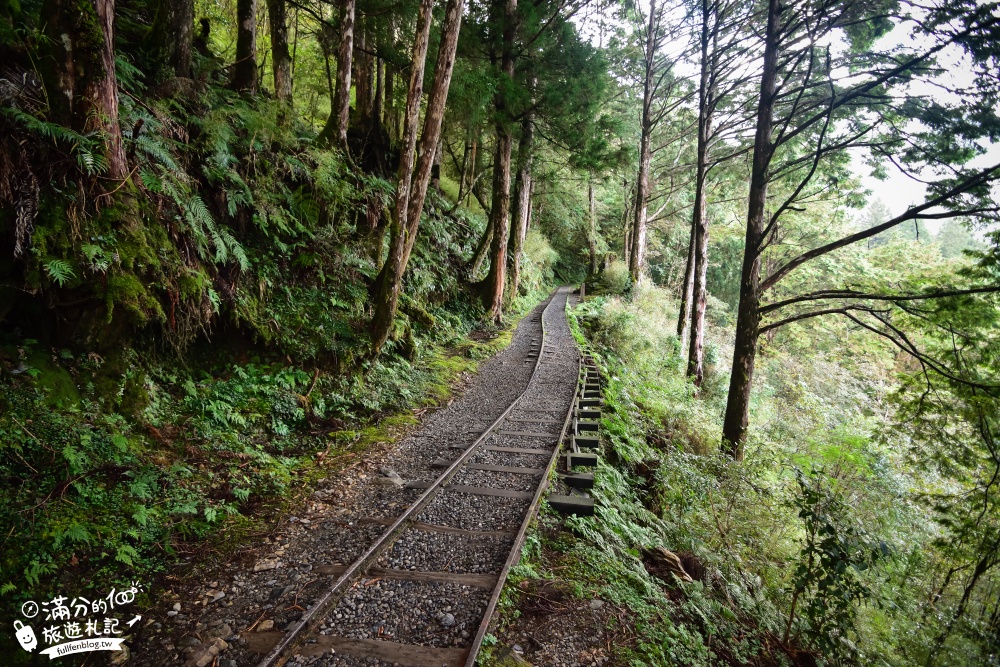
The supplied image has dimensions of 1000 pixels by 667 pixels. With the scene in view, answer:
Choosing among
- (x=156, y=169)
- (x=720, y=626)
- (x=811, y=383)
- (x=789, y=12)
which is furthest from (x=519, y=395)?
(x=811, y=383)

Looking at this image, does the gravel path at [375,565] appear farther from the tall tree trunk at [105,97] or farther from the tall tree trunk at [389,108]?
A: the tall tree trunk at [389,108]

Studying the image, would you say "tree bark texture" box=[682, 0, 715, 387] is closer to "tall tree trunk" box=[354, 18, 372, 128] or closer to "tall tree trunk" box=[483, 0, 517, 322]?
"tall tree trunk" box=[483, 0, 517, 322]

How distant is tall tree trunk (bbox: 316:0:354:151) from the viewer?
813 centimetres

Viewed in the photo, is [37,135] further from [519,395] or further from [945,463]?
[945,463]

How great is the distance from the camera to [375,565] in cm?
378

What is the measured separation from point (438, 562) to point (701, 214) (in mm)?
11659

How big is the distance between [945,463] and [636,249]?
48.4 feet

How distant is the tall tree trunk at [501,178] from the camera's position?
12.7 metres

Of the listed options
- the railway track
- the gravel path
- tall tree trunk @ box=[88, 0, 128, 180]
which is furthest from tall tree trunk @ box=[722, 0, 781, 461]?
tall tree trunk @ box=[88, 0, 128, 180]

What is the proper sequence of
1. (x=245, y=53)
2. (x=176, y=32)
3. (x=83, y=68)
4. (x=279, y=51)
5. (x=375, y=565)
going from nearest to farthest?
(x=375, y=565), (x=83, y=68), (x=176, y=32), (x=245, y=53), (x=279, y=51)

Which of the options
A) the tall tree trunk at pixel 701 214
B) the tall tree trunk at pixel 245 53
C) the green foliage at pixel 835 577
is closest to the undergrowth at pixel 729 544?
the green foliage at pixel 835 577

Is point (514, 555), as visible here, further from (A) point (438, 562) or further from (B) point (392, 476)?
(B) point (392, 476)

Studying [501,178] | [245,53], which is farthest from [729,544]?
[501,178]

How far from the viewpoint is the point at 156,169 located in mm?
5176
